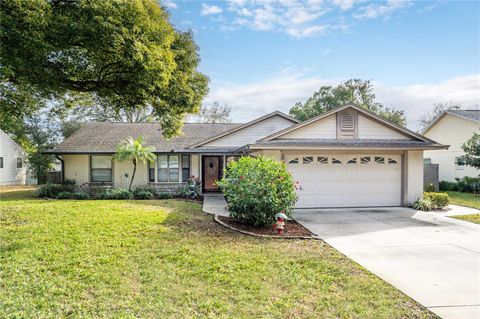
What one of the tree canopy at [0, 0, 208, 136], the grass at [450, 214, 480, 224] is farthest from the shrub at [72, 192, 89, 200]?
the grass at [450, 214, 480, 224]

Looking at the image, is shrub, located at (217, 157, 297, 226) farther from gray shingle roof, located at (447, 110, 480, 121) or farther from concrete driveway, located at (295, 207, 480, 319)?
gray shingle roof, located at (447, 110, 480, 121)

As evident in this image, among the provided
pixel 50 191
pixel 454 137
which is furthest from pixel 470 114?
pixel 50 191

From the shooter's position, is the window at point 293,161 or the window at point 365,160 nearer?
the window at point 293,161

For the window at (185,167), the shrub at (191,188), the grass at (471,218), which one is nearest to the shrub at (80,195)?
the shrub at (191,188)

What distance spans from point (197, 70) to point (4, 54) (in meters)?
5.66

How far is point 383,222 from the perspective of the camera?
9.73 m

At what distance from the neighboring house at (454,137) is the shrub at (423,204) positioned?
35.5 feet

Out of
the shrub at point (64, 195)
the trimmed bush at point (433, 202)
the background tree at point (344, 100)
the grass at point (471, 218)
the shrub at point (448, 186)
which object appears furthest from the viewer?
the background tree at point (344, 100)

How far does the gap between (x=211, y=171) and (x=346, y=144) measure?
28.5 ft

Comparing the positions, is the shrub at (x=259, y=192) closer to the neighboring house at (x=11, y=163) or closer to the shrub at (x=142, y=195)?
the shrub at (x=142, y=195)

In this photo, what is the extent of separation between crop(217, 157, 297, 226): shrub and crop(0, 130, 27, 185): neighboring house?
24495mm

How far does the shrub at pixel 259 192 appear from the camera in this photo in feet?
28.0

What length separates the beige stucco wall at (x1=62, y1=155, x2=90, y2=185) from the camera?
17469 millimetres

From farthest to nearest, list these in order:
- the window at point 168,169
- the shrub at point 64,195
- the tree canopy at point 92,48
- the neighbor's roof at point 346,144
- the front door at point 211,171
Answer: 1. the front door at point 211,171
2. the window at point 168,169
3. the shrub at point 64,195
4. the neighbor's roof at point 346,144
5. the tree canopy at point 92,48
